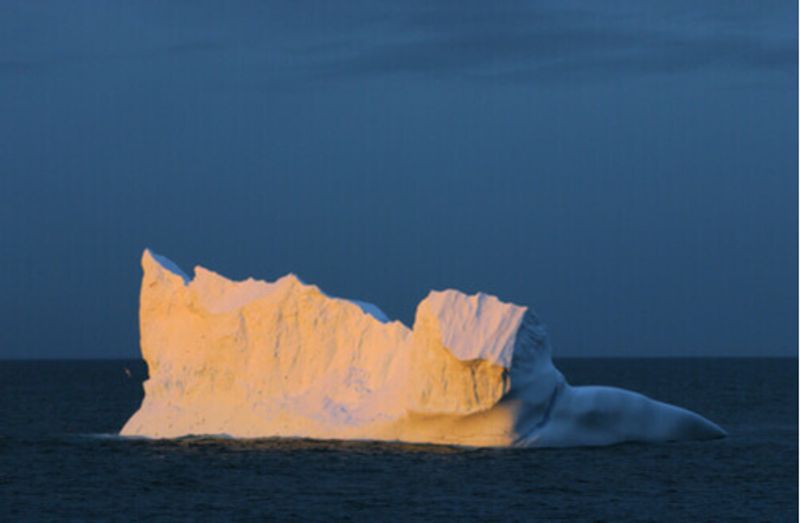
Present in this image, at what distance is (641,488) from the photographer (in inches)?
1271

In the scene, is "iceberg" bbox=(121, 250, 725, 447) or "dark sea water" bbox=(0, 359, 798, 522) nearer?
"dark sea water" bbox=(0, 359, 798, 522)

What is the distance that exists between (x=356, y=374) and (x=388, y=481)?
18.2ft

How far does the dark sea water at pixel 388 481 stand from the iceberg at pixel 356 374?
2.35 feet

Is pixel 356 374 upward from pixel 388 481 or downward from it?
upward

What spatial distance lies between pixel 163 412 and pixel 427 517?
13.2 meters

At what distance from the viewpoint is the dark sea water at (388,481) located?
96.1ft

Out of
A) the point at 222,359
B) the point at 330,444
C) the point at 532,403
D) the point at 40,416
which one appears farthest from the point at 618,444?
the point at 40,416

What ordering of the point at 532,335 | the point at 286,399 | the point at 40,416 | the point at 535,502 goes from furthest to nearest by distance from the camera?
the point at 40,416 → the point at 286,399 → the point at 532,335 → the point at 535,502

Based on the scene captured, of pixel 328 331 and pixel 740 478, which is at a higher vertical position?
pixel 328 331

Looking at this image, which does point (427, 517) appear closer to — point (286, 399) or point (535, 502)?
point (535, 502)

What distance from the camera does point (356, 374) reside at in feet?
124

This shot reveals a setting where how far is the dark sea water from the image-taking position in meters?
29.3

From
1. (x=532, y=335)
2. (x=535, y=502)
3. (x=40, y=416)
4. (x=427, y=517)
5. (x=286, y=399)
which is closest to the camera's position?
(x=427, y=517)

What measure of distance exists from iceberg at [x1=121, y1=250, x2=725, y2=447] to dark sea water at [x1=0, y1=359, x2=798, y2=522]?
2.35 feet
